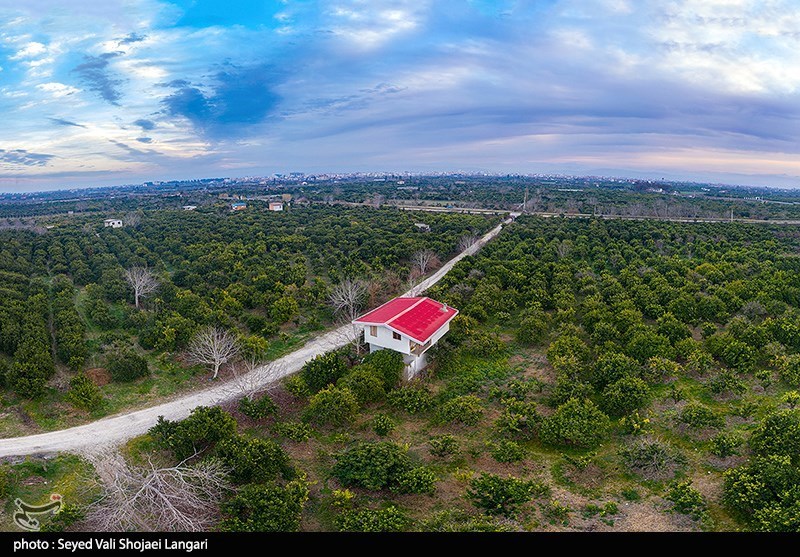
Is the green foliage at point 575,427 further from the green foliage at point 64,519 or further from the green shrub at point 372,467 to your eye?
the green foliage at point 64,519

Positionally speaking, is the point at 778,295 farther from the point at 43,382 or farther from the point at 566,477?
the point at 43,382

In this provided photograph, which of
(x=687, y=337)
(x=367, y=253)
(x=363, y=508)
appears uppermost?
(x=367, y=253)

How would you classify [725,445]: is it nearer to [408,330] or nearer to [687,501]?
[687,501]

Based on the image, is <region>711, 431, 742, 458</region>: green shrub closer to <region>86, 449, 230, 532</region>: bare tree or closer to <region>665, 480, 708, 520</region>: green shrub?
<region>665, 480, 708, 520</region>: green shrub

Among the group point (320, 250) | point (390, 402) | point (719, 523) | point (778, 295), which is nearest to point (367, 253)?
point (320, 250)

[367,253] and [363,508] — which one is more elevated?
[367,253]

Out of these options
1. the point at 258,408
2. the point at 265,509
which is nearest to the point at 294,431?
the point at 258,408
